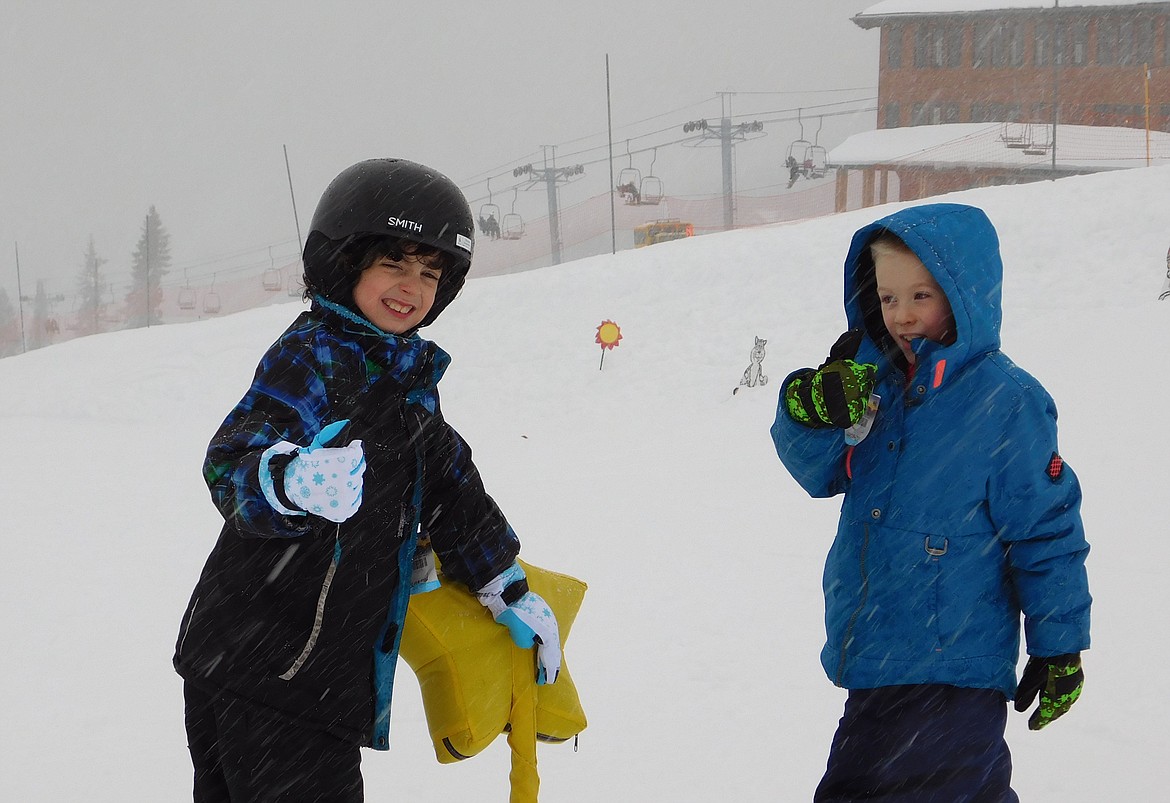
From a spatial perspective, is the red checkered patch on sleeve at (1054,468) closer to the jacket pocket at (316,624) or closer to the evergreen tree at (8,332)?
the jacket pocket at (316,624)

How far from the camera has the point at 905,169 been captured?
31.7 m

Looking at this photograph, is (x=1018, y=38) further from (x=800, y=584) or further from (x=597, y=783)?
(x=597, y=783)

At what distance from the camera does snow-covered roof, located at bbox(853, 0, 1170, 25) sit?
32.5 metres

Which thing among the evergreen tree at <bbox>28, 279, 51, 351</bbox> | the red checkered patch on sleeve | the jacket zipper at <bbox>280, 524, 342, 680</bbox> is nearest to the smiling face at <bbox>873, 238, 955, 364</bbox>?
the red checkered patch on sleeve

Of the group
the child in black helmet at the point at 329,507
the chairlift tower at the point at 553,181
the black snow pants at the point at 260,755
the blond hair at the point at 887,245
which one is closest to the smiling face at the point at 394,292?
the child in black helmet at the point at 329,507

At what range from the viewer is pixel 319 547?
225 cm

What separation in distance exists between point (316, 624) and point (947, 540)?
1.59 meters

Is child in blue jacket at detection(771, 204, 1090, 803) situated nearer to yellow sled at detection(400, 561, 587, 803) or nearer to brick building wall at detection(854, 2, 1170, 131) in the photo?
yellow sled at detection(400, 561, 587, 803)

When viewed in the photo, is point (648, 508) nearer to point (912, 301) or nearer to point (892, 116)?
point (912, 301)

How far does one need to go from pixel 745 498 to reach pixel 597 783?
432cm

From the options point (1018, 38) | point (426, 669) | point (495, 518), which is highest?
point (1018, 38)

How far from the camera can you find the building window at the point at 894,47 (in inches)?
1366

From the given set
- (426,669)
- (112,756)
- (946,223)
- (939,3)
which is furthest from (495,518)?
(939,3)

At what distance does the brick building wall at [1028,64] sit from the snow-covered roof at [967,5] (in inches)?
5.5
